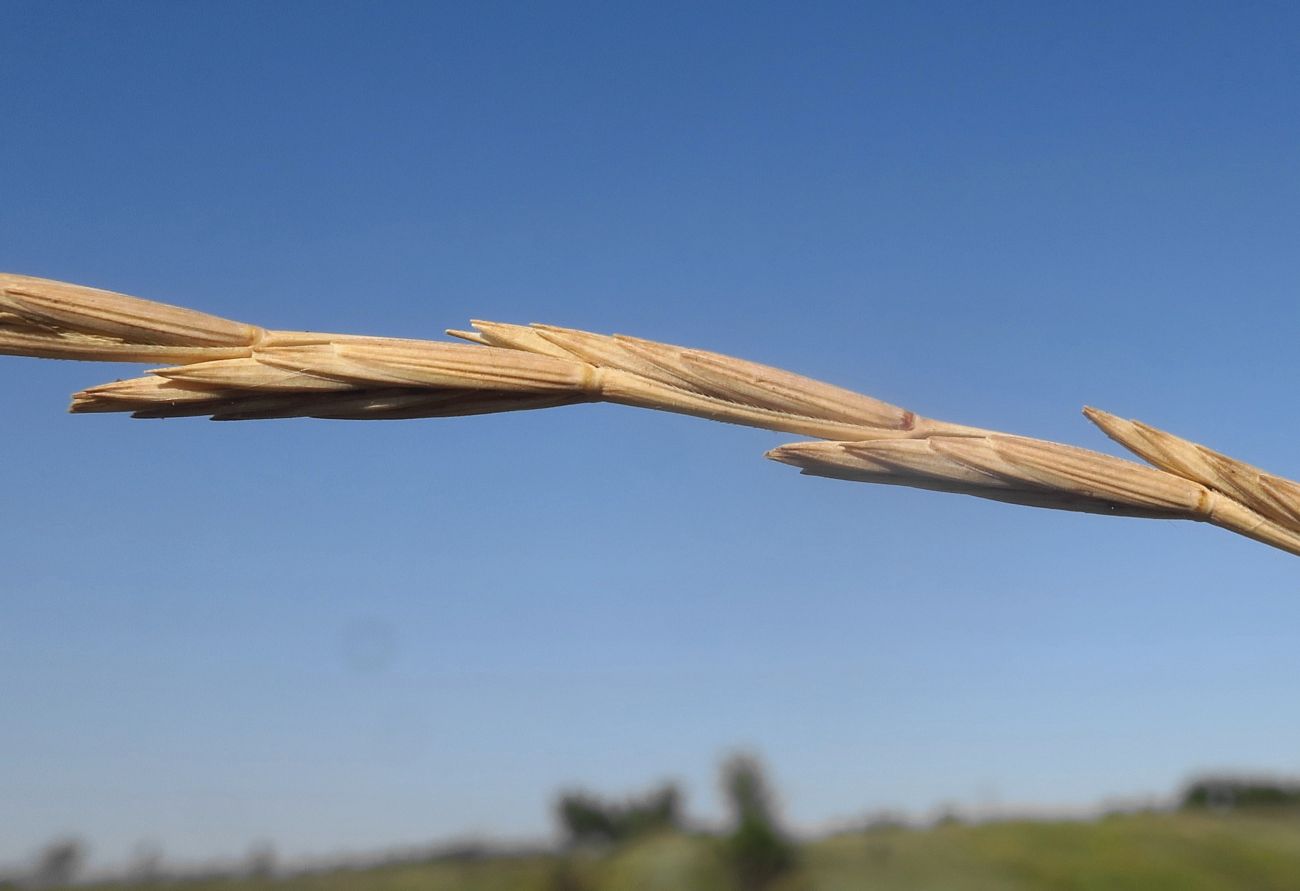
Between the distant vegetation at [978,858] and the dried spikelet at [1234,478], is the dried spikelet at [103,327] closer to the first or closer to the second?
the dried spikelet at [1234,478]

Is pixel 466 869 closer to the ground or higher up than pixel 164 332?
closer to the ground

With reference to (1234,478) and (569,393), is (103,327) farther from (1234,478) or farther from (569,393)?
(1234,478)

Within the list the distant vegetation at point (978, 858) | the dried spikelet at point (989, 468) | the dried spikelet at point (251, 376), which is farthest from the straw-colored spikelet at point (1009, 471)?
the distant vegetation at point (978, 858)

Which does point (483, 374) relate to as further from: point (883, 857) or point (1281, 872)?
point (1281, 872)

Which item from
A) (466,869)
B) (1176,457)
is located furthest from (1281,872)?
(1176,457)

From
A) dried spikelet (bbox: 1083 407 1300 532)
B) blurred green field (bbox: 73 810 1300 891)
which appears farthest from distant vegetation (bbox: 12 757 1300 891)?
dried spikelet (bbox: 1083 407 1300 532)
